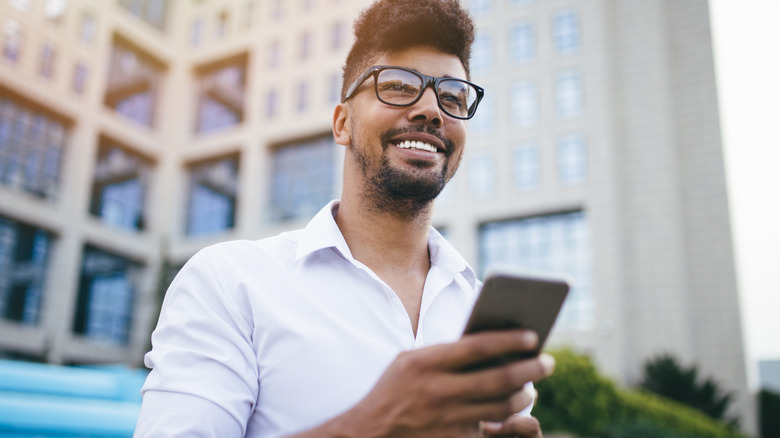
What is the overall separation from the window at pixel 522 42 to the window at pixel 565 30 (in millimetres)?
1007

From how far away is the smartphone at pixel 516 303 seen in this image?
1091 millimetres

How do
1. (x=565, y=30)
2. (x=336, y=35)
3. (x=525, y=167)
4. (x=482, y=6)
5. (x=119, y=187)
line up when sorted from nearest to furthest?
1. (x=525, y=167)
2. (x=565, y=30)
3. (x=482, y=6)
4. (x=336, y=35)
5. (x=119, y=187)

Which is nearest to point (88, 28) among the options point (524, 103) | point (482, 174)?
point (482, 174)

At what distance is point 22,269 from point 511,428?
103ft

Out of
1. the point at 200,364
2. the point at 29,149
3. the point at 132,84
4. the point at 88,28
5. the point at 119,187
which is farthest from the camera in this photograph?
the point at 132,84

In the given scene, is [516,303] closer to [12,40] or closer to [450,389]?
[450,389]

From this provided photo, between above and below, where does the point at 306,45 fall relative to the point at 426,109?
above

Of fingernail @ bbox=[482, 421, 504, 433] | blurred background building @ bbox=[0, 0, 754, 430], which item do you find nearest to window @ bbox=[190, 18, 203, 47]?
blurred background building @ bbox=[0, 0, 754, 430]

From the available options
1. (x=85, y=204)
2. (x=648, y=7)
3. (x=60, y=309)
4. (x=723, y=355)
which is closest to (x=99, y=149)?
(x=85, y=204)

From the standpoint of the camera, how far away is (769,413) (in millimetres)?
27922

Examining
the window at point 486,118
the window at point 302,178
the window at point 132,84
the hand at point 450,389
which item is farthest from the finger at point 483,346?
the window at point 132,84

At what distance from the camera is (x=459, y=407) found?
1.13m

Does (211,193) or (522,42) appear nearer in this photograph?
(522,42)

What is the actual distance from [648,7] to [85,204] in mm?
27806
